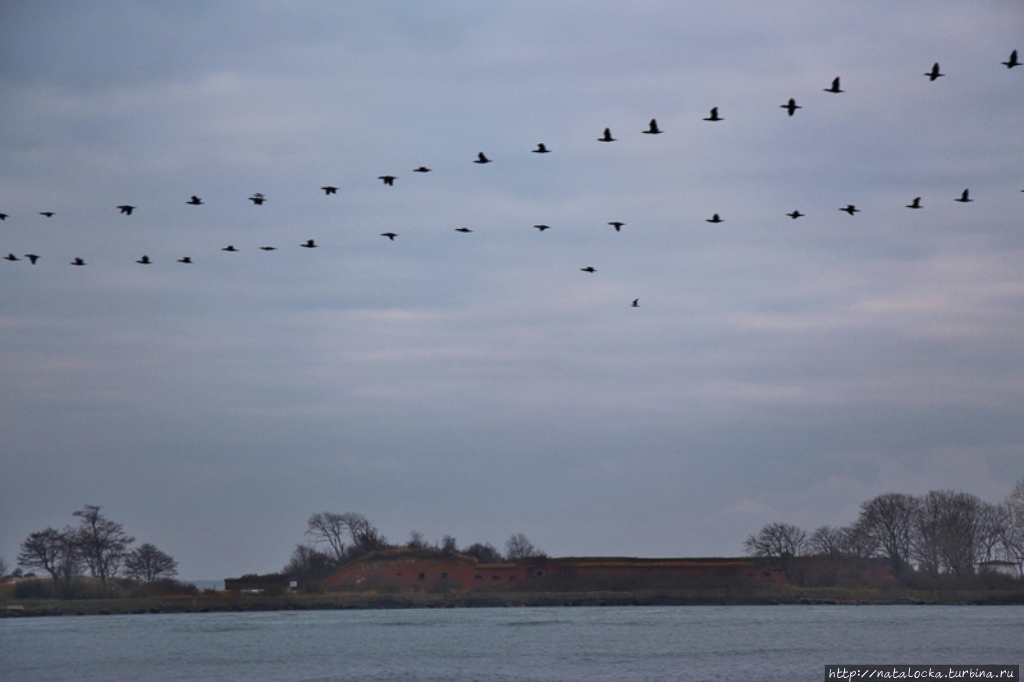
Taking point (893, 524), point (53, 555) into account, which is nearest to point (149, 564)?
point (53, 555)

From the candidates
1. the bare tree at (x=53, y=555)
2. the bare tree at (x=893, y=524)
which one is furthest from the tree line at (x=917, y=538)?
the bare tree at (x=53, y=555)

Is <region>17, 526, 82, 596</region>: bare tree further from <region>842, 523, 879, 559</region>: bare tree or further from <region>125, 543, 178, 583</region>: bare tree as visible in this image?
<region>842, 523, 879, 559</region>: bare tree

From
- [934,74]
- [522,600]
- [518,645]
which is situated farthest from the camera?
[522,600]

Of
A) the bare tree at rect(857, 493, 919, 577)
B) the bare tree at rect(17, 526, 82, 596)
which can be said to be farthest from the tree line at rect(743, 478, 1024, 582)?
the bare tree at rect(17, 526, 82, 596)

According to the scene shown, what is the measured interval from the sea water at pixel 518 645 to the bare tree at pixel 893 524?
13.3 meters

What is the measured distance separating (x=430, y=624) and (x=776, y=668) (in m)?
30.7

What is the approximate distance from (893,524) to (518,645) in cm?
5111

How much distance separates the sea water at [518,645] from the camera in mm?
45094

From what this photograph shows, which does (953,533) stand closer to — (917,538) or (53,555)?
(917,538)

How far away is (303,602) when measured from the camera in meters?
86.2

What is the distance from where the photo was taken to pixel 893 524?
9650 cm

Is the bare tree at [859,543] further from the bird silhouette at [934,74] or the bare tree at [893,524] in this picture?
the bird silhouette at [934,74]

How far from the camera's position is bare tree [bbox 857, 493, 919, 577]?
94.9 metres

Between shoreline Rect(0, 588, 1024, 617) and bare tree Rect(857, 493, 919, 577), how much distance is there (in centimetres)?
649
